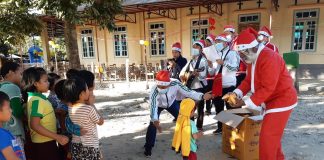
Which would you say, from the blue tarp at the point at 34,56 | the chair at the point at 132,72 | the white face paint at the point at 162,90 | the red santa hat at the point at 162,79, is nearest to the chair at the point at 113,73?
the chair at the point at 132,72

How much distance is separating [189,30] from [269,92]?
11478 millimetres

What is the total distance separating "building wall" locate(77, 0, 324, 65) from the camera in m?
11.6

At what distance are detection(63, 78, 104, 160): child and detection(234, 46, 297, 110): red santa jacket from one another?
5.41 feet

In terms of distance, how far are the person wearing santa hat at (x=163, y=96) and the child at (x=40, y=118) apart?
136cm

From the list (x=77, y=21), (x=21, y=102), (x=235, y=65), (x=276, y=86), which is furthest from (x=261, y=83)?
(x=77, y=21)

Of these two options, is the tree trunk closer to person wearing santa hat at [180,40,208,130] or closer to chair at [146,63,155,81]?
person wearing santa hat at [180,40,208,130]

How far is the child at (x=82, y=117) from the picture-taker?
2436 millimetres

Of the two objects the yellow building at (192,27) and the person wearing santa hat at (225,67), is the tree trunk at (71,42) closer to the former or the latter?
the person wearing santa hat at (225,67)

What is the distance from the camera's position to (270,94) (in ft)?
9.02

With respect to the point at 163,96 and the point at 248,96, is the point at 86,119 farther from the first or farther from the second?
the point at 248,96

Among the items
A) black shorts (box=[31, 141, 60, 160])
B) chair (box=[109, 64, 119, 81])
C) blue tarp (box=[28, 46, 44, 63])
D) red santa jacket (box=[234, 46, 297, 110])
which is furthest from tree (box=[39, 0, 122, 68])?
blue tarp (box=[28, 46, 44, 63])

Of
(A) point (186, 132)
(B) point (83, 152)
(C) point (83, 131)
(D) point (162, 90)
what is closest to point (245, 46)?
(A) point (186, 132)

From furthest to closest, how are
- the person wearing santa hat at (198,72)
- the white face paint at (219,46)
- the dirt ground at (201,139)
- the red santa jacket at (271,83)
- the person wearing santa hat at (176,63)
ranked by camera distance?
the person wearing santa hat at (176,63), the person wearing santa hat at (198,72), the white face paint at (219,46), the dirt ground at (201,139), the red santa jacket at (271,83)

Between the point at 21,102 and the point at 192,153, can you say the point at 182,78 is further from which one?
the point at 21,102
